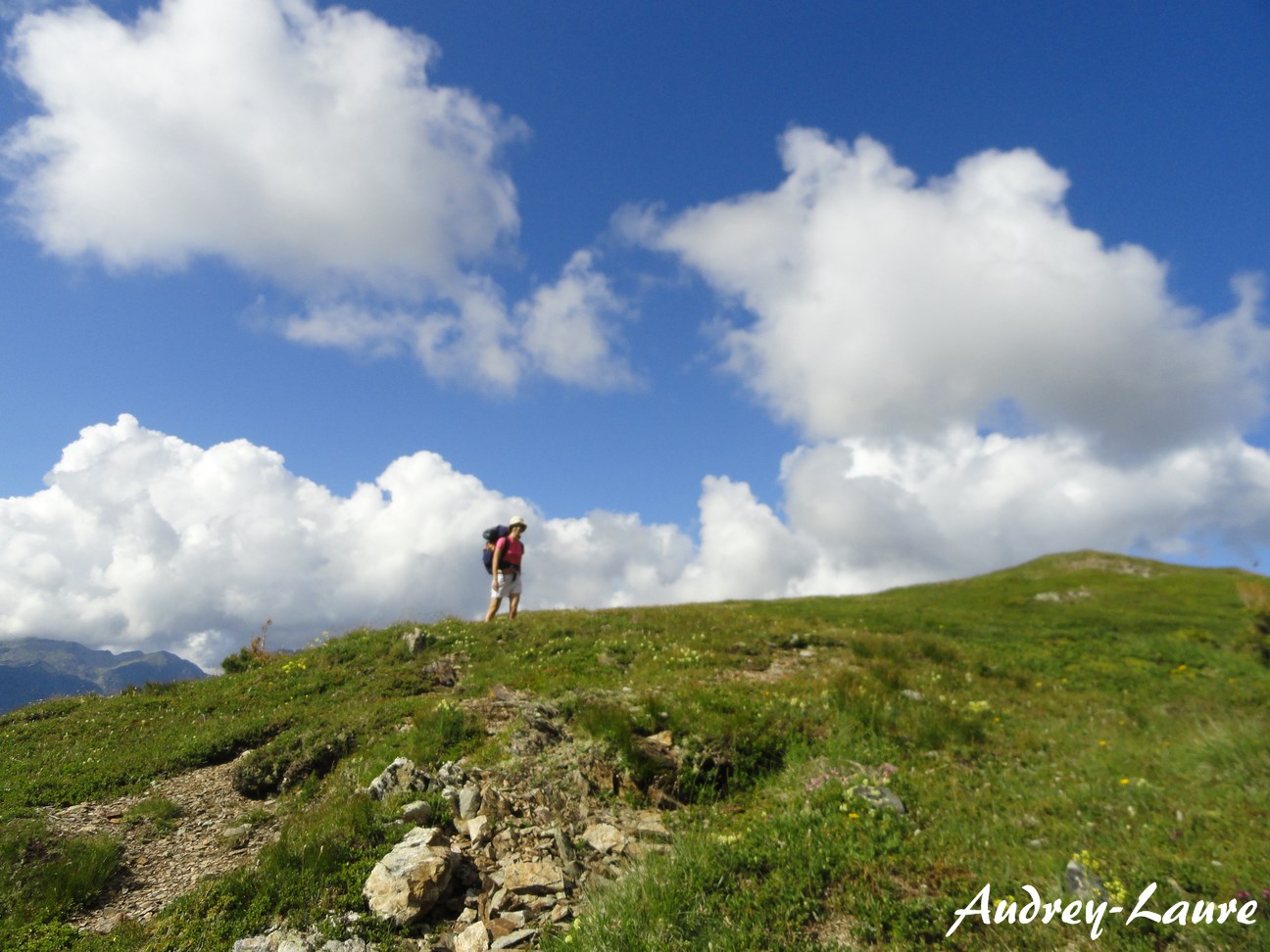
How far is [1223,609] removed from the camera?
42.2 metres

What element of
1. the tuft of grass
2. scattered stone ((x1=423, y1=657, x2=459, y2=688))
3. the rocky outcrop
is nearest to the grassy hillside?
the tuft of grass

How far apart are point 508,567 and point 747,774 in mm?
12823

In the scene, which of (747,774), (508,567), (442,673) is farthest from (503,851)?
(508,567)

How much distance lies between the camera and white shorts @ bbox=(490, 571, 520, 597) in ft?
71.1

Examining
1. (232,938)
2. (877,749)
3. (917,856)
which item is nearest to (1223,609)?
(877,749)

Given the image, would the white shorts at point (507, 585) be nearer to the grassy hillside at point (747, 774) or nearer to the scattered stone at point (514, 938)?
the grassy hillside at point (747, 774)

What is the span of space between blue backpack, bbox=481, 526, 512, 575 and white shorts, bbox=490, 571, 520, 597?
16.8 inches

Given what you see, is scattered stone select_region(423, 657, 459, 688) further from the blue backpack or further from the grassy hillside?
the blue backpack

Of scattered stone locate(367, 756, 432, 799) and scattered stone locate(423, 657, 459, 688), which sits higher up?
scattered stone locate(423, 657, 459, 688)

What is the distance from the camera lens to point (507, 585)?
2184 cm

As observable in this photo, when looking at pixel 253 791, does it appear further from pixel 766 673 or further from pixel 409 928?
pixel 766 673

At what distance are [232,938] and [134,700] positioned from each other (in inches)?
461

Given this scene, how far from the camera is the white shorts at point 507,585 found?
853 inches

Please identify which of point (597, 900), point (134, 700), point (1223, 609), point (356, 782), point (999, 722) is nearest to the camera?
point (597, 900)
